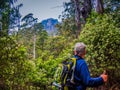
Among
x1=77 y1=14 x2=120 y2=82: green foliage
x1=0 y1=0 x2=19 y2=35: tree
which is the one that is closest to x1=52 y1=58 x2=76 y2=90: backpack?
x1=77 y1=14 x2=120 y2=82: green foliage

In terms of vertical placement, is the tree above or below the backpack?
above

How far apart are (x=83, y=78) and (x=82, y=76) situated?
0.12 ft

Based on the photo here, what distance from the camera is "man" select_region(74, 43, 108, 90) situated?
5168 millimetres

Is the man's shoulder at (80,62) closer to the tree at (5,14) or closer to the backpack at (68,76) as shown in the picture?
the backpack at (68,76)

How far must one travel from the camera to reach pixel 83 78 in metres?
5.17

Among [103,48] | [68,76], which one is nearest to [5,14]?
[103,48]

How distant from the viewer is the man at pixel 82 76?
5168 millimetres

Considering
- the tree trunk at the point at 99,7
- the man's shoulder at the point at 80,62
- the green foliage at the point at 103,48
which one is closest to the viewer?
the man's shoulder at the point at 80,62

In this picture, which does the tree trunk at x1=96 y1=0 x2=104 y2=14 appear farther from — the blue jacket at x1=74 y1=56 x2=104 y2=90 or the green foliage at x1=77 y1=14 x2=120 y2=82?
the blue jacket at x1=74 y1=56 x2=104 y2=90

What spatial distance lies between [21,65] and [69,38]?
28504 millimetres

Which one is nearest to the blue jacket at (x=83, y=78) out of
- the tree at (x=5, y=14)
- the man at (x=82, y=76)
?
the man at (x=82, y=76)

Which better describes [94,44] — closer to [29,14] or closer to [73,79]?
[73,79]

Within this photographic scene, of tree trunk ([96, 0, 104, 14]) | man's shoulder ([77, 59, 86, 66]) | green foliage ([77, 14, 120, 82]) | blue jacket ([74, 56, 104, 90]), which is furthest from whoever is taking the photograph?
tree trunk ([96, 0, 104, 14])

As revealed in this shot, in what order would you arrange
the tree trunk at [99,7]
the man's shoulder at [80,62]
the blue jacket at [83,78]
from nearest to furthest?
the blue jacket at [83,78]
the man's shoulder at [80,62]
the tree trunk at [99,7]
